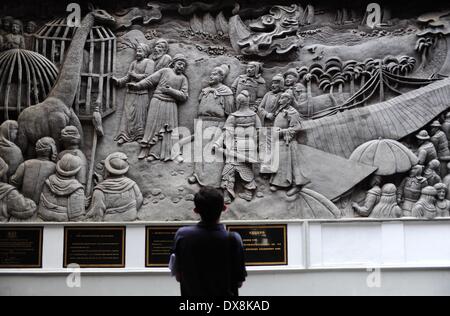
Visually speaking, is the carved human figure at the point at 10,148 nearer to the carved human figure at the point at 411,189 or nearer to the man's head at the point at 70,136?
the man's head at the point at 70,136

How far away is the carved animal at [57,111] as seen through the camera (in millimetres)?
7359

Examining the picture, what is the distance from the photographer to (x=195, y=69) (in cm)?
769

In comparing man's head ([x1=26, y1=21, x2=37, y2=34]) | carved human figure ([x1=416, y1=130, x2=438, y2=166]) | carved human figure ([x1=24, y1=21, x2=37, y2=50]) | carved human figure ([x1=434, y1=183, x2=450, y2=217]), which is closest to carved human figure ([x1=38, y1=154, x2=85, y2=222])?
carved human figure ([x1=24, y1=21, x2=37, y2=50])

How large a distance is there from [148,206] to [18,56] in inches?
131

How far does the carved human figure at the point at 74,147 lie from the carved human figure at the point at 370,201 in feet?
14.4

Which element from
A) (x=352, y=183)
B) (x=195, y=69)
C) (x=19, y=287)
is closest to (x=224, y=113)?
(x=195, y=69)

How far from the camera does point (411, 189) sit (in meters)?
7.30

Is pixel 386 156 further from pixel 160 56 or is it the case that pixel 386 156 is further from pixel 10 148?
pixel 10 148

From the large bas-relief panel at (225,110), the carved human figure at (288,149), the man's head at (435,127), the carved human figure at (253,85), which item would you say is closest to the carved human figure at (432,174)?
the large bas-relief panel at (225,110)

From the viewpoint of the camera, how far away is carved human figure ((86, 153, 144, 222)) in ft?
23.6

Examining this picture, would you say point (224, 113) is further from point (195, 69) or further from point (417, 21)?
point (417, 21)

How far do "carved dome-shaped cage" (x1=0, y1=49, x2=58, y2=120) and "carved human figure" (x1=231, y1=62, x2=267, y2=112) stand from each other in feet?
10.0

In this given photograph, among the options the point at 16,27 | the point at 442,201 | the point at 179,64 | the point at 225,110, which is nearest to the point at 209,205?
the point at 225,110

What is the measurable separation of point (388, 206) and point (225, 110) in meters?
3.06
